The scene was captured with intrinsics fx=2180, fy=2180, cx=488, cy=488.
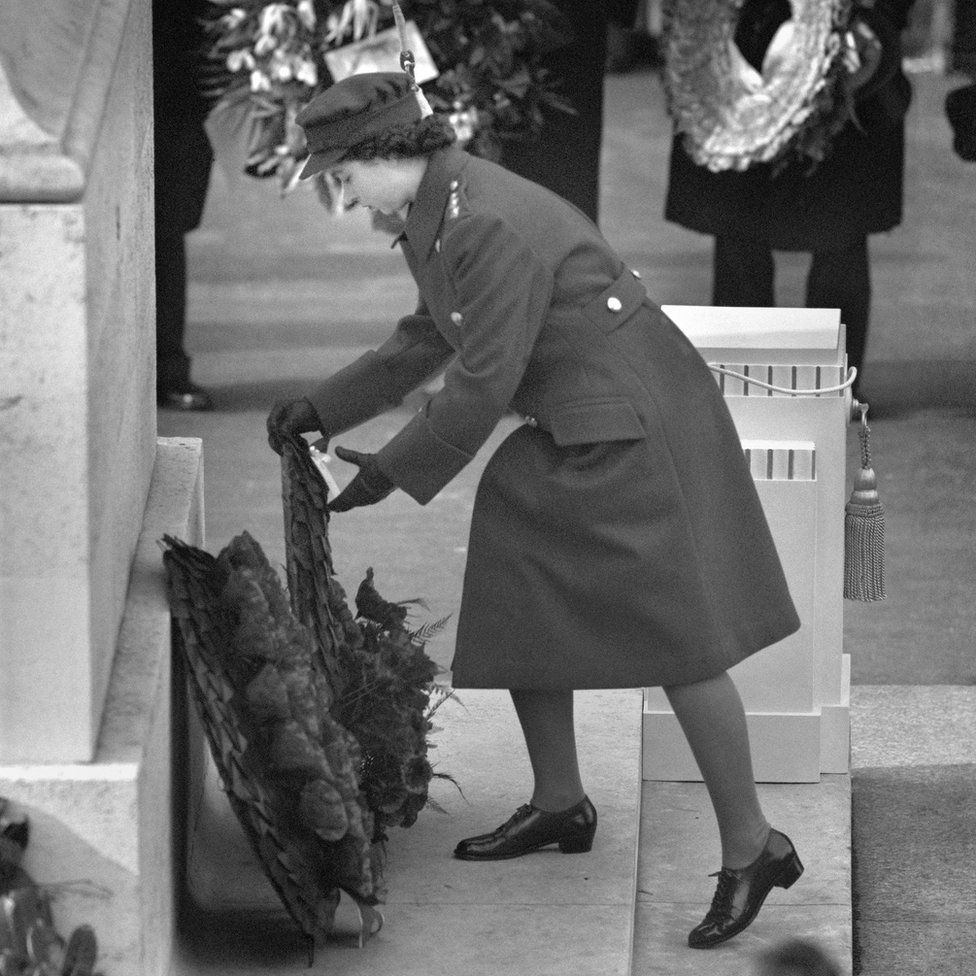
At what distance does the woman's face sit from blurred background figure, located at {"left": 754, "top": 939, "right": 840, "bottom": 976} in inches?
52.9

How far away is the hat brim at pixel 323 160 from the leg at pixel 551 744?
0.96 m

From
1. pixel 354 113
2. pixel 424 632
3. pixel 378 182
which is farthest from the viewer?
pixel 424 632

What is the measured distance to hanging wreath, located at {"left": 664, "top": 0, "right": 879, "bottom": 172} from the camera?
709cm

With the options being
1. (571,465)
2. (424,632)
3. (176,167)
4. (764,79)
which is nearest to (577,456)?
(571,465)

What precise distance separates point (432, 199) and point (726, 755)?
1028mm

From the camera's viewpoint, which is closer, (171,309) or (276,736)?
(276,736)

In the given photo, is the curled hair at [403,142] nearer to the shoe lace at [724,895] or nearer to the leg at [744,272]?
the shoe lace at [724,895]

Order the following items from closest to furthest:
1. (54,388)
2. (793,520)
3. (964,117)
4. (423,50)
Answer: (54,388)
(793,520)
(423,50)
(964,117)

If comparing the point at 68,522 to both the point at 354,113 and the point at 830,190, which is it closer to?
the point at 354,113

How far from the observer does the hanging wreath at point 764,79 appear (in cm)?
709

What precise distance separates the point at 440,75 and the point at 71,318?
177 inches

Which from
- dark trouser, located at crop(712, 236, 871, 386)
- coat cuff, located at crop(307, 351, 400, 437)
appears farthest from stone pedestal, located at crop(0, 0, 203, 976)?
dark trouser, located at crop(712, 236, 871, 386)

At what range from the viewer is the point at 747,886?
363 cm

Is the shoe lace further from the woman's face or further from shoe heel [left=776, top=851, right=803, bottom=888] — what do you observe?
the woman's face
